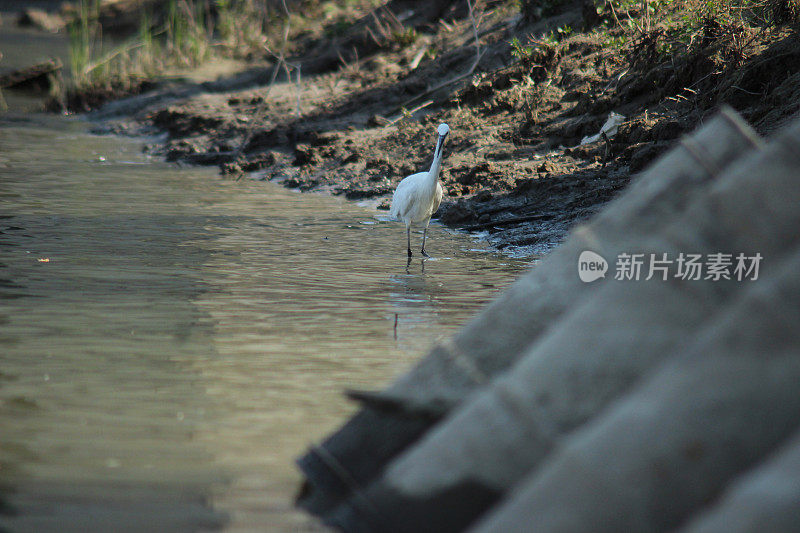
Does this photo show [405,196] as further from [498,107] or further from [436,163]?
[498,107]

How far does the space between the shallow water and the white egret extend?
33 centimetres

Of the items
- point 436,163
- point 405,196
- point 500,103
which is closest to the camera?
point 436,163

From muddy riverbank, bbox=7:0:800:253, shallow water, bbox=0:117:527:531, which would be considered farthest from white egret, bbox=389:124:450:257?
muddy riverbank, bbox=7:0:800:253

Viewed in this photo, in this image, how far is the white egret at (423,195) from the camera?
9273 mm

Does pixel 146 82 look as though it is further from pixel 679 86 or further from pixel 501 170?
pixel 679 86

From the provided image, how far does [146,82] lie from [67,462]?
16.6 m

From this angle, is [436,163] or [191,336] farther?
[436,163]

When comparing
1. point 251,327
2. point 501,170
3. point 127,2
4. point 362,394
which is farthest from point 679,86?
point 127,2

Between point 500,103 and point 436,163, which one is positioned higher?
point 436,163

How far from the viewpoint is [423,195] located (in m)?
9.28

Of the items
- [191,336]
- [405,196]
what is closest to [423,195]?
[405,196]

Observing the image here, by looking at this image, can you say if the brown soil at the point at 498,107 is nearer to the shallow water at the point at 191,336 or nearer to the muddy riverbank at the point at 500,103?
the muddy riverbank at the point at 500,103

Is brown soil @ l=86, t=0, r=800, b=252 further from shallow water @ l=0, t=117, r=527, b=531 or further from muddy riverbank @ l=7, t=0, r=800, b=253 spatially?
shallow water @ l=0, t=117, r=527, b=531

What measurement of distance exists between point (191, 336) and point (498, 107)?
7.88 meters
